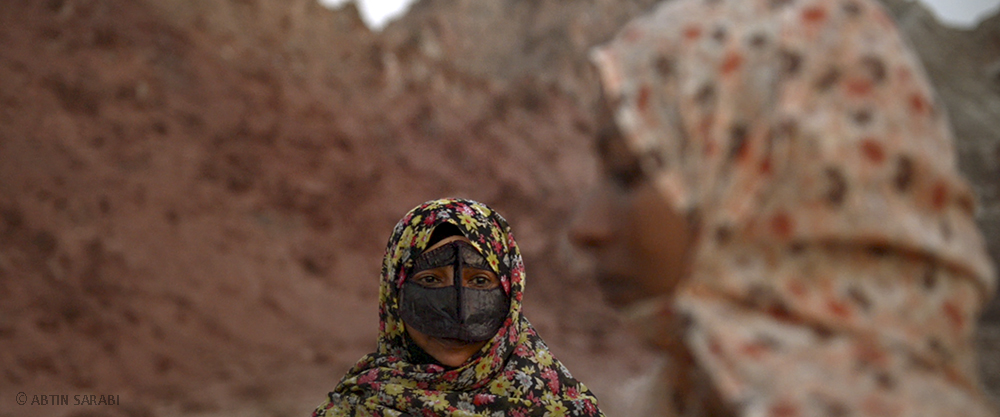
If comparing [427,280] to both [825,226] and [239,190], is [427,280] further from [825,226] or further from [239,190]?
[239,190]

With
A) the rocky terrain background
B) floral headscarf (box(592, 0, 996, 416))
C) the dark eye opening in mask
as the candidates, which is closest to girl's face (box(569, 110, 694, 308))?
floral headscarf (box(592, 0, 996, 416))

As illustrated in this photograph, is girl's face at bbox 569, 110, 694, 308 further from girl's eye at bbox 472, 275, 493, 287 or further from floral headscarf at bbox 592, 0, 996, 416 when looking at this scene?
girl's eye at bbox 472, 275, 493, 287

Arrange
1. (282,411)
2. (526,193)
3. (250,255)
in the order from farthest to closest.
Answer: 1. (526,193)
2. (250,255)
3. (282,411)

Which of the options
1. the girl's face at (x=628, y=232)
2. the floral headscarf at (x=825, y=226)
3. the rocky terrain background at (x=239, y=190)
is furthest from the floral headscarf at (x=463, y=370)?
the rocky terrain background at (x=239, y=190)

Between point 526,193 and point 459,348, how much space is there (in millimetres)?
10045

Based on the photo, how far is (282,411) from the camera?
5.31m

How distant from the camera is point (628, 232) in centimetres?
120

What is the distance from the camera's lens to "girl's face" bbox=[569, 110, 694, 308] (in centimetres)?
114

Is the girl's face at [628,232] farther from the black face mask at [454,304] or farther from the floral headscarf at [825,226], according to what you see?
the black face mask at [454,304]

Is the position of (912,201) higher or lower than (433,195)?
lower

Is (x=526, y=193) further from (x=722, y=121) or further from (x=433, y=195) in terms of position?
(x=722, y=121)

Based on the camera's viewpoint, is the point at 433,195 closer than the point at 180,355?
No

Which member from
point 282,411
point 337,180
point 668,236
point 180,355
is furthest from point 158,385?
A: point 668,236

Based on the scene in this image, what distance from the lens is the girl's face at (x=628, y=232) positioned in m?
1.14
